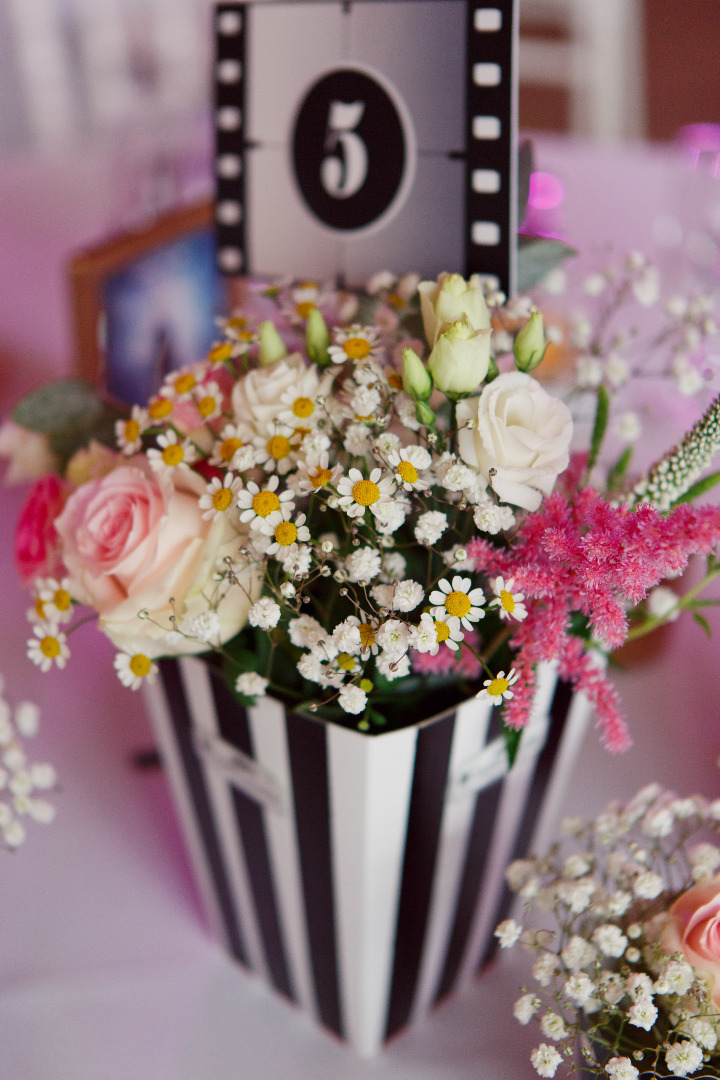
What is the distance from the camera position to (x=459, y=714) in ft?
1.95

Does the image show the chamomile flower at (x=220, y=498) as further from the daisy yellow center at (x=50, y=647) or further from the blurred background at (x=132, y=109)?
the blurred background at (x=132, y=109)

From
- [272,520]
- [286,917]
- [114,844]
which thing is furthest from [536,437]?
[114,844]

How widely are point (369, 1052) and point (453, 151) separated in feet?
2.48

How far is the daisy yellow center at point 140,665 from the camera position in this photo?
562 millimetres

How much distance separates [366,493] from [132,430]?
205mm

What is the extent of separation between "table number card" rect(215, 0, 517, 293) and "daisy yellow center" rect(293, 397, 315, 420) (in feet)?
0.75

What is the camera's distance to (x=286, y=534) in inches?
20.7

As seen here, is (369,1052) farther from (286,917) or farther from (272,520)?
(272,520)

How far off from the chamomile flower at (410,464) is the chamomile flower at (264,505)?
0.07m

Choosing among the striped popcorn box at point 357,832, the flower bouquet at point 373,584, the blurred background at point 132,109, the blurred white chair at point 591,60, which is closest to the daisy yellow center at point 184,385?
the flower bouquet at point 373,584

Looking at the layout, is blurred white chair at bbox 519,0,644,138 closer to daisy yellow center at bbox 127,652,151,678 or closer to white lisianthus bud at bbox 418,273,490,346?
white lisianthus bud at bbox 418,273,490,346

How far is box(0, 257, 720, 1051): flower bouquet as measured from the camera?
0.52 metres

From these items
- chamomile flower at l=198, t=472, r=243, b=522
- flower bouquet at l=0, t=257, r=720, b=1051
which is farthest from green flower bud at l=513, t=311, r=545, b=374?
chamomile flower at l=198, t=472, r=243, b=522

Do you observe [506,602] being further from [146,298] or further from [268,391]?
[146,298]
